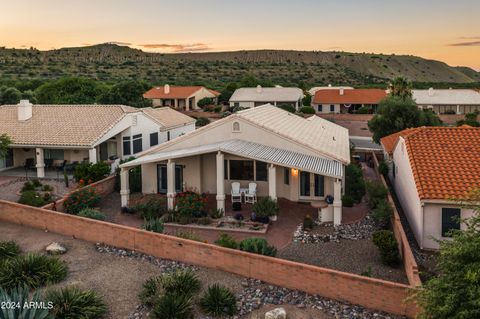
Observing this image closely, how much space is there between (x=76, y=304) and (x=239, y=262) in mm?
4946

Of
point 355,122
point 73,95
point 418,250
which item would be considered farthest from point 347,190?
point 73,95

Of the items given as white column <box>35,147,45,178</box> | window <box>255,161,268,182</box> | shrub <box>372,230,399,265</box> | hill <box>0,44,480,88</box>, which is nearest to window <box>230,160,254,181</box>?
window <box>255,161,268,182</box>

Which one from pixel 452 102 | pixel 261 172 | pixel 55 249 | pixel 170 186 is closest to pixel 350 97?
pixel 452 102

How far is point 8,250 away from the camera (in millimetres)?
16234

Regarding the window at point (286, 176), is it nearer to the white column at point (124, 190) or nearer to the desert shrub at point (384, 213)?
the desert shrub at point (384, 213)

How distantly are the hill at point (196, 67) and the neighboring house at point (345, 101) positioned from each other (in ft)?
78.0

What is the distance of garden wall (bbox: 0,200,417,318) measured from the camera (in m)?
12.6

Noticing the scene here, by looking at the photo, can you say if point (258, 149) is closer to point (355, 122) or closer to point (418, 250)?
point (418, 250)

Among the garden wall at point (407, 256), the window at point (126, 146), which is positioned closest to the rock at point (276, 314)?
the garden wall at point (407, 256)

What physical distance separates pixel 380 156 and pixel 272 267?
24.9 metres

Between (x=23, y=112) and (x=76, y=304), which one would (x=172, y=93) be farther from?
(x=76, y=304)

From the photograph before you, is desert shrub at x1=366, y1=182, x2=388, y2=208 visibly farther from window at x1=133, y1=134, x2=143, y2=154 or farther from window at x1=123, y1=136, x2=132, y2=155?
window at x1=133, y1=134, x2=143, y2=154

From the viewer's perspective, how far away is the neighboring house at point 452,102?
224ft

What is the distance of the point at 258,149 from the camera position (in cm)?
2295
